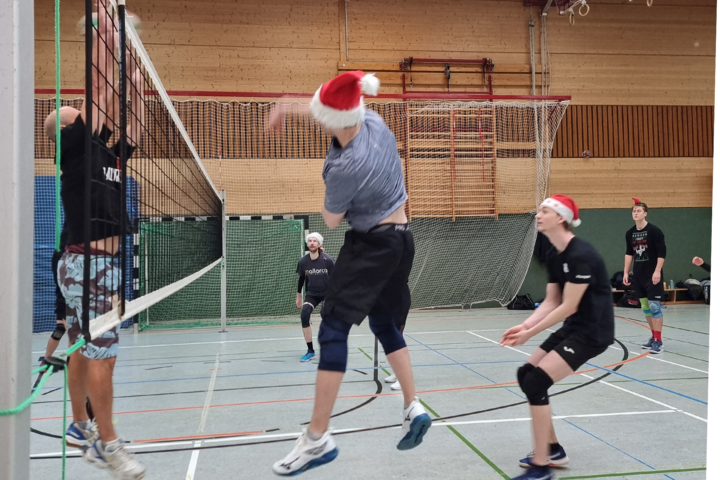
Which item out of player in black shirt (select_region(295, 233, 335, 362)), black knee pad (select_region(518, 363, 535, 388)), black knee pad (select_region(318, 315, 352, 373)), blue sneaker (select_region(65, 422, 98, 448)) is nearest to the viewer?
black knee pad (select_region(318, 315, 352, 373))

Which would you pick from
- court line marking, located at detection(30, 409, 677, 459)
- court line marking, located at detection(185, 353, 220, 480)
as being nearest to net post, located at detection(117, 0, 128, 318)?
court line marking, located at detection(185, 353, 220, 480)

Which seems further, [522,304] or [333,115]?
[522,304]

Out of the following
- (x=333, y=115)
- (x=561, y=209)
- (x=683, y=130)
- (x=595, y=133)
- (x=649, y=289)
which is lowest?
(x=649, y=289)

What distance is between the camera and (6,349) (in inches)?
69.7

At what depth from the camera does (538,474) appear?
10.9 ft

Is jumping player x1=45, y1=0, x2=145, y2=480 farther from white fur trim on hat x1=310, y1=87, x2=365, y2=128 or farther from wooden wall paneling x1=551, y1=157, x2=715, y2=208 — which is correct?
wooden wall paneling x1=551, y1=157, x2=715, y2=208

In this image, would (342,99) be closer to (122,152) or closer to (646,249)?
(122,152)

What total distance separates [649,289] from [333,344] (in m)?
6.68

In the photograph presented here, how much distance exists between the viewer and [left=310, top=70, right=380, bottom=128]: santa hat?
2.50 meters

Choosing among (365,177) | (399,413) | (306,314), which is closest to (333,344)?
(365,177)

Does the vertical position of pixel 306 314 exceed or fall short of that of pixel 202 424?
it exceeds it

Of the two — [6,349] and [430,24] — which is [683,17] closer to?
[430,24]

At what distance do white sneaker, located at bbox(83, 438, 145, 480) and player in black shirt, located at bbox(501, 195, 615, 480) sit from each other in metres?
2.21

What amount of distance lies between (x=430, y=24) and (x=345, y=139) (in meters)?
12.9
